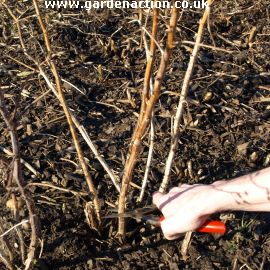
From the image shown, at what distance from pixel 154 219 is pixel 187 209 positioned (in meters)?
0.20

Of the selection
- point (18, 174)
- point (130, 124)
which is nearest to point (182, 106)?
point (18, 174)

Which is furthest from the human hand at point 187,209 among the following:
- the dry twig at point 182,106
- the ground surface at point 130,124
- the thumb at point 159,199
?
the ground surface at point 130,124

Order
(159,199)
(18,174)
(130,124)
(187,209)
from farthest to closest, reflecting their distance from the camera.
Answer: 1. (130,124)
2. (159,199)
3. (187,209)
4. (18,174)

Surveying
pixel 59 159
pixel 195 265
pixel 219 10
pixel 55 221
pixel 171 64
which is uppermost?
pixel 219 10

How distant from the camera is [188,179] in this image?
240 centimetres

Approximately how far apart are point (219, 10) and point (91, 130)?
124 centimetres

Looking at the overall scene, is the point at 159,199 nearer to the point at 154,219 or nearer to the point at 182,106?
the point at 154,219

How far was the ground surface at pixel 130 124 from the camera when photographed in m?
2.20

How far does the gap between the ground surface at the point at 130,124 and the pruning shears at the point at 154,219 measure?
0.60ft

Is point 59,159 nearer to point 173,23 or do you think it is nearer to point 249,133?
point 249,133

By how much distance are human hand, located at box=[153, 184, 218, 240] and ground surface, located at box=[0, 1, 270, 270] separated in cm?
38

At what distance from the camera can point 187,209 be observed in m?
1.81

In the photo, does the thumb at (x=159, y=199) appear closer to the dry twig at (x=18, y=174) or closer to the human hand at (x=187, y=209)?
the human hand at (x=187, y=209)

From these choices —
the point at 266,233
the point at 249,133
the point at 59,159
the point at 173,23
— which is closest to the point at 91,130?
the point at 59,159
